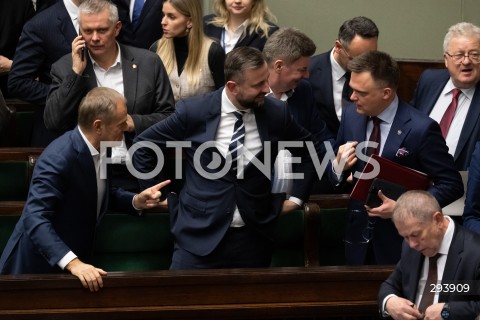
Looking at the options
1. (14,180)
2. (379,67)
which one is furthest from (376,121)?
(14,180)

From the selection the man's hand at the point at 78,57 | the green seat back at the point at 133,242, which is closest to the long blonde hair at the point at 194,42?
the man's hand at the point at 78,57

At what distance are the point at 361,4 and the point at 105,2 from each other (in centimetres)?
257

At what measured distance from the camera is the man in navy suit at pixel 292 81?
16.3ft

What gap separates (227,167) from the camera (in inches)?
177

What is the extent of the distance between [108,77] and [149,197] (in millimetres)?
855

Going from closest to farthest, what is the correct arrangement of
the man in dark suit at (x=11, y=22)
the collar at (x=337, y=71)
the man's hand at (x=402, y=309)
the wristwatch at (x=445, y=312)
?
the wristwatch at (x=445, y=312) < the man's hand at (x=402, y=309) < the collar at (x=337, y=71) < the man in dark suit at (x=11, y=22)

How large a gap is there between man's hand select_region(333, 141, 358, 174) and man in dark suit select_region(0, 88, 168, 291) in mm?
713

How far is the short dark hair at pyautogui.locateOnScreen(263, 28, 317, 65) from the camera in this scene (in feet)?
16.3

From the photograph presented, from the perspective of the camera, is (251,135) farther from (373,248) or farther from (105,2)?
(105,2)

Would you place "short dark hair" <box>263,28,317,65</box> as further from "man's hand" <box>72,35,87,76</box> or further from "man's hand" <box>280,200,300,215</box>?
"man's hand" <box>72,35,87,76</box>

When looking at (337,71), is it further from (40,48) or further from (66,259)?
(66,259)

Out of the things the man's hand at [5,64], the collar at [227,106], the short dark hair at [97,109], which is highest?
the short dark hair at [97,109]

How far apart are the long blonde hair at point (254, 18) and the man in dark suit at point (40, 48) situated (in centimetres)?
74

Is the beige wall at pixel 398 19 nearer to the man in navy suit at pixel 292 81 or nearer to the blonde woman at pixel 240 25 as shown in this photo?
the blonde woman at pixel 240 25
